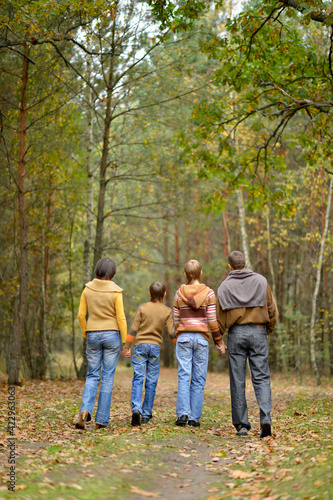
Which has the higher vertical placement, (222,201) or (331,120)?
(331,120)

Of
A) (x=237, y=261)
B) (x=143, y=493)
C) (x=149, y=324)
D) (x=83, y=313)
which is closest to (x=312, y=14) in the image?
(x=237, y=261)

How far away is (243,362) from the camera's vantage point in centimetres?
644

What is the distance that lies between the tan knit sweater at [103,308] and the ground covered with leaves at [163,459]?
127cm

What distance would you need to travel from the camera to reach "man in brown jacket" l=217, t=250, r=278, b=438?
249 inches

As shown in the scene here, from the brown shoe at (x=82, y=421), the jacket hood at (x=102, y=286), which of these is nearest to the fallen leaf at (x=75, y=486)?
the brown shoe at (x=82, y=421)

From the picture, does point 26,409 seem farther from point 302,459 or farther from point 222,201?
point 222,201

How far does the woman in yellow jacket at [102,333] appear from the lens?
21.5 ft

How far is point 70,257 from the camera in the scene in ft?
51.5

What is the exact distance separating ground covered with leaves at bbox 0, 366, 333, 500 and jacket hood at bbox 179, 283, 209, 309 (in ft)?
5.18

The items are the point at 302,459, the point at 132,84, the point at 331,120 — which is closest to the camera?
the point at 302,459

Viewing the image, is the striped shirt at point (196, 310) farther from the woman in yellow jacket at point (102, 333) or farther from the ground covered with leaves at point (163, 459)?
the ground covered with leaves at point (163, 459)

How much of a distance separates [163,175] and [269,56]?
5667 millimetres

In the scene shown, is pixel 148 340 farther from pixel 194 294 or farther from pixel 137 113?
pixel 137 113

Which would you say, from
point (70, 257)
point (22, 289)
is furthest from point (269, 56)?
point (70, 257)
